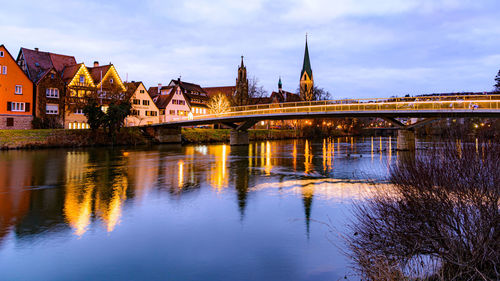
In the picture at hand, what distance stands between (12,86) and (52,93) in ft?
19.9

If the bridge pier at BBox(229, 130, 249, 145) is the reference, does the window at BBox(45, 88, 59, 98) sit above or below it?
above

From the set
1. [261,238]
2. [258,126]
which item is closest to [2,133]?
[261,238]

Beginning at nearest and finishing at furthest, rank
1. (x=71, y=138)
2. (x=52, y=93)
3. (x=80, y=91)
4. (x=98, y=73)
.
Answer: (x=71, y=138) < (x=52, y=93) < (x=80, y=91) < (x=98, y=73)

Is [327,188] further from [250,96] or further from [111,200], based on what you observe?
[250,96]

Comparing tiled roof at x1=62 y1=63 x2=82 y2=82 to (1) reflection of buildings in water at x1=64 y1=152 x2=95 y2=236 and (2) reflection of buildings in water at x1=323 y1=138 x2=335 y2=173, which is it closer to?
(2) reflection of buildings in water at x1=323 y1=138 x2=335 y2=173

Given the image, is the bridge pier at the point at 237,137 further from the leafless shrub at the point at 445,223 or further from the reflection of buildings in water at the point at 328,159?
the leafless shrub at the point at 445,223

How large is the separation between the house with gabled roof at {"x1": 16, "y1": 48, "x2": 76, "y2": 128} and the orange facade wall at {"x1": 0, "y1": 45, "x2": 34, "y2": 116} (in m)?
1.31

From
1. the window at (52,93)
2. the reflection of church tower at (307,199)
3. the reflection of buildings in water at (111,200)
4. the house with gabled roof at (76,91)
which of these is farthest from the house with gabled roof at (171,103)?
the reflection of church tower at (307,199)

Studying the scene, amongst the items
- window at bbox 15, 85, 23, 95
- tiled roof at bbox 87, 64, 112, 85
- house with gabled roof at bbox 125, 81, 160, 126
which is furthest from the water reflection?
house with gabled roof at bbox 125, 81, 160, 126

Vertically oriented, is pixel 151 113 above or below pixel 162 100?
below

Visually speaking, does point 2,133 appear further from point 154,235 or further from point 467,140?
point 467,140

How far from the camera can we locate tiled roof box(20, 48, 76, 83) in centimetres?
6322

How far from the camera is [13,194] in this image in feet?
57.0

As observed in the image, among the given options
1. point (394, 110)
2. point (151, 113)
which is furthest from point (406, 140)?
point (151, 113)
